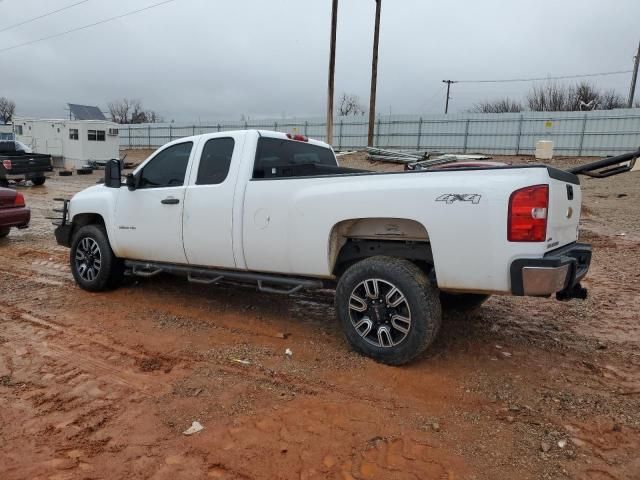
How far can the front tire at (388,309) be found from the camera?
12.5 ft

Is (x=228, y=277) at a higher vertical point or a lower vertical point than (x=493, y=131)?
lower

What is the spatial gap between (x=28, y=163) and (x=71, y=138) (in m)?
9.95

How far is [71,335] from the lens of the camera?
473 centimetres

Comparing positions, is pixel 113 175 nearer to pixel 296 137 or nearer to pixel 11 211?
pixel 296 137

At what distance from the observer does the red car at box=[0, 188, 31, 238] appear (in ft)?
30.3

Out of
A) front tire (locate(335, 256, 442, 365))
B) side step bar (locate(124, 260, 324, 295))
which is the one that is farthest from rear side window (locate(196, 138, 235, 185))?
front tire (locate(335, 256, 442, 365))

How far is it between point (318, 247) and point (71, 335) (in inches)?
99.5

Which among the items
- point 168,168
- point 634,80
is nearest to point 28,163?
point 168,168

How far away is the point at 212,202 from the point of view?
4.88 m

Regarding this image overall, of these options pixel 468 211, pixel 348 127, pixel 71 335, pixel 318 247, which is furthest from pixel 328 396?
pixel 348 127

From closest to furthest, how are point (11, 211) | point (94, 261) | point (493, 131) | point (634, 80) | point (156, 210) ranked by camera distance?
1. point (156, 210)
2. point (94, 261)
3. point (11, 211)
4. point (493, 131)
5. point (634, 80)

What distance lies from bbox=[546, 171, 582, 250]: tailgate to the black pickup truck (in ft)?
68.0

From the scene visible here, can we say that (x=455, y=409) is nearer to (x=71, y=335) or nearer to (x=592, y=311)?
(x=592, y=311)

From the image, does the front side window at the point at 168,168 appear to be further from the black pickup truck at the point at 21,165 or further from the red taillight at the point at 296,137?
the black pickup truck at the point at 21,165
